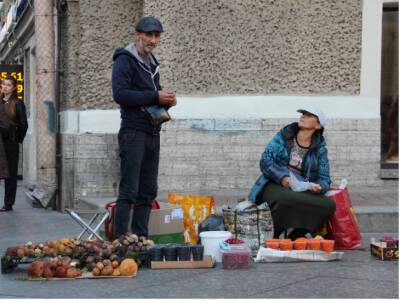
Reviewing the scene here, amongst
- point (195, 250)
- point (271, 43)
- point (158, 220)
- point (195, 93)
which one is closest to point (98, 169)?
point (195, 93)

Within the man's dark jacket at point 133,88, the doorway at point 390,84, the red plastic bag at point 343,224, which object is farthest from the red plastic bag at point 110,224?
the doorway at point 390,84

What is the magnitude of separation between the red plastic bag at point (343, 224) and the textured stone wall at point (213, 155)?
3.09 metres

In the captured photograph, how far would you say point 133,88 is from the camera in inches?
262

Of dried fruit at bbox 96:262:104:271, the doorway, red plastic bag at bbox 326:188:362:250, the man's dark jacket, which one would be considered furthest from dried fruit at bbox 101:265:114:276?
the doorway

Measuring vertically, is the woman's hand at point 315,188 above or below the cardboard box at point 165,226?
above

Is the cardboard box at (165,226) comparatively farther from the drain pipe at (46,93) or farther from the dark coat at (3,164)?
the drain pipe at (46,93)

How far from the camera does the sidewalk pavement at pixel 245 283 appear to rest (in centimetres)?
524

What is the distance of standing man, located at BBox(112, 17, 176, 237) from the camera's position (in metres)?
6.50

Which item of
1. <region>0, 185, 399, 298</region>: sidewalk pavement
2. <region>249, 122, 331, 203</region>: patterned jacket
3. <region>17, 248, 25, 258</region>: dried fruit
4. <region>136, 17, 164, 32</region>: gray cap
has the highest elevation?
<region>136, 17, 164, 32</region>: gray cap

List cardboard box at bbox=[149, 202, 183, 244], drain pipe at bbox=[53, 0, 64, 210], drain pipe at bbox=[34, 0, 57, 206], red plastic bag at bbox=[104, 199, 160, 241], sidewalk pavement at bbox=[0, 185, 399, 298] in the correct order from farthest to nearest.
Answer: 1. drain pipe at bbox=[53, 0, 64, 210]
2. drain pipe at bbox=[34, 0, 57, 206]
3. cardboard box at bbox=[149, 202, 183, 244]
4. red plastic bag at bbox=[104, 199, 160, 241]
5. sidewalk pavement at bbox=[0, 185, 399, 298]

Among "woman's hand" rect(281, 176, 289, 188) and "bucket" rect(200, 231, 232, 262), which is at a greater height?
"woman's hand" rect(281, 176, 289, 188)

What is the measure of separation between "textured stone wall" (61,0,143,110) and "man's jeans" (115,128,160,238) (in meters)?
3.75

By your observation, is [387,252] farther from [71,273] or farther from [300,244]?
[71,273]

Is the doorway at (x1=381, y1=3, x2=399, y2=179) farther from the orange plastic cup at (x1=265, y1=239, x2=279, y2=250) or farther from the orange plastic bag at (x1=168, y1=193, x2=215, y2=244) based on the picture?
the orange plastic cup at (x1=265, y1=239, x2=279, y2=250)
